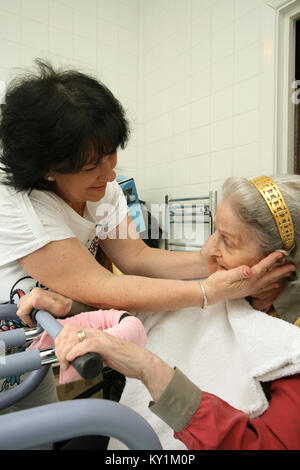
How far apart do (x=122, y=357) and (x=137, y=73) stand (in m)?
3.10

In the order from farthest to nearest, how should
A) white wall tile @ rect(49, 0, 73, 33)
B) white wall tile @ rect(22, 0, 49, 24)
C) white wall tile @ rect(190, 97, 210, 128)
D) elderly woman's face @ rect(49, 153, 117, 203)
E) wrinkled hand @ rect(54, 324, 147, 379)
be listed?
white wall tile @ rect(49, 0, 73, 33) → white wall tile @ rect(22, 0, 49, 24) → white wall tile @ rect(190, 97, 210, 128) → elderly woman's face @ rect(49, 153, 117, 203) → wrinkled hand @ rect(54, 324, 147, 379)

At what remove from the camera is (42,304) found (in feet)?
2.48

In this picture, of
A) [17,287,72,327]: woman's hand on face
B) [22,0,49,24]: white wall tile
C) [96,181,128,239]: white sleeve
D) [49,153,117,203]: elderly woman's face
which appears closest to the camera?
[17,287,72,327]: woman's hand on face

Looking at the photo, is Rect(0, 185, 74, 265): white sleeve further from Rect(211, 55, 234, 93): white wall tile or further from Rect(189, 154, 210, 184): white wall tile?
Rect(211, 55, 234, 93): white wall tile

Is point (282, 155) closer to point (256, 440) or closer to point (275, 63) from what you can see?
point (275, 63)

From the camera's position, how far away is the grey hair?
2.60 feet

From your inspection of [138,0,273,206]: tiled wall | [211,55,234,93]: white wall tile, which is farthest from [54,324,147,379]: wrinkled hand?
[211,55,234,93]: white wall tile

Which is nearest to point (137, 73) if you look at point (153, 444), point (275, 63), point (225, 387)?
point (275, 63)

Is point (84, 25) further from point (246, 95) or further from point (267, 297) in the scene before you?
point (267, 297)

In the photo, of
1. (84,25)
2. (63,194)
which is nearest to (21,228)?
(63,194)

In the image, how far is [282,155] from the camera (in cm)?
189

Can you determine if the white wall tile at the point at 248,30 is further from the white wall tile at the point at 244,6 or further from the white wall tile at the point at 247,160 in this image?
the white wall tile at the point at 247,160

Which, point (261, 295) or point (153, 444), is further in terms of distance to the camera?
point (261, 295)

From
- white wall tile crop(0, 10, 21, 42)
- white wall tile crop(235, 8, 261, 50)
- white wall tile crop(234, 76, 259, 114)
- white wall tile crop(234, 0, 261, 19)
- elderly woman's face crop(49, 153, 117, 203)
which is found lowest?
elderly woman's face crop(49, 153, 117, 203)
